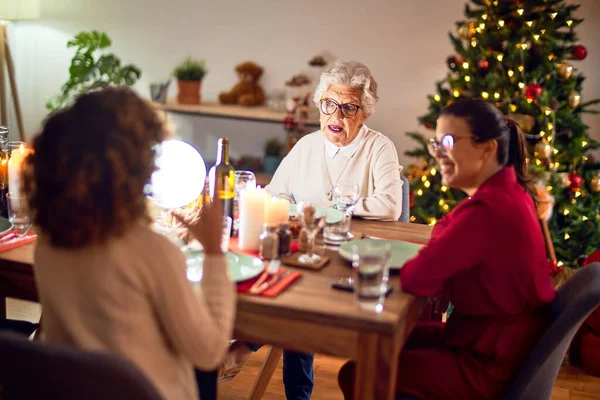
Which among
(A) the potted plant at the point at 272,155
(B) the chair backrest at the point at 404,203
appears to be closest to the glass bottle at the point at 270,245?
(B) the chair backrest at the point at 404,203

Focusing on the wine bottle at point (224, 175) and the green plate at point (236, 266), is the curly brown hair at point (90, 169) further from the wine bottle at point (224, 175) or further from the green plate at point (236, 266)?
the wine bottle at point (224, 175)

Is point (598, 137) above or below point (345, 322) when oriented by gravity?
above

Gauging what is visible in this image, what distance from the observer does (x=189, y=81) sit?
4820 mm

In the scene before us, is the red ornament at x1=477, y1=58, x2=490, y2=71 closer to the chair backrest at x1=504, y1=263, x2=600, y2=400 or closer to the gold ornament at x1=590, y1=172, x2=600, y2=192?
the gold ornament at x1=590, y1=172, x2=600, y2=192

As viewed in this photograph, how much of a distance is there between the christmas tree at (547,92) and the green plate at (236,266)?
2.16m

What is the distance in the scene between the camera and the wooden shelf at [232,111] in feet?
15.2

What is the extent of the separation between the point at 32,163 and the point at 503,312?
1168 millimetres

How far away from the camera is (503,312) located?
1720mm

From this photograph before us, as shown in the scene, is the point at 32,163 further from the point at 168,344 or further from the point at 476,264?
the point at 476,264

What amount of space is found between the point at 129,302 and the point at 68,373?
0.56ft

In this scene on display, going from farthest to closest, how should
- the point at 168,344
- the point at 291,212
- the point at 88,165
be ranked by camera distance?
the point at 291,212 < the point at 168,344 < the point at 88,165

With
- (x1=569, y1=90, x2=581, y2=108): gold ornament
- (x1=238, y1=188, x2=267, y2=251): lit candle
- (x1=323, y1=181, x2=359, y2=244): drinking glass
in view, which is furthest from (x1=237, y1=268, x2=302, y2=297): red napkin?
(x1=569, y1=90, x2=581, y2=108): gold ornament

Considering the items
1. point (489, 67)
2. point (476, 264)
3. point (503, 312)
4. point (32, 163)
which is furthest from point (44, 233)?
point (489, 67)

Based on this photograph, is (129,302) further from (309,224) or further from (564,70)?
(564,70)
